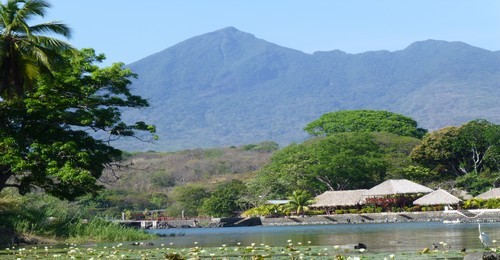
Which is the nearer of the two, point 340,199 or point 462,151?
point 340,199

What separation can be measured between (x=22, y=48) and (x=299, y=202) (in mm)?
36729

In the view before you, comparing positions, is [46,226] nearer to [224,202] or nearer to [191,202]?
[224,202]

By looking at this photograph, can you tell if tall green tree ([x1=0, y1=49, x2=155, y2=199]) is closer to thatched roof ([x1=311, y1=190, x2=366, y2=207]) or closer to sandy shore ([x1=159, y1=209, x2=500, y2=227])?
sandy shore ([x1=159, y1=209, x2=500, y2=227])

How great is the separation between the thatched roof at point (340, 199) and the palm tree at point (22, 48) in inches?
1371

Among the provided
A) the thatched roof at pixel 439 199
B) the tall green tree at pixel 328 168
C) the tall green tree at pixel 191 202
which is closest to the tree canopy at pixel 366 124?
the tall green tree at pixel 328 168

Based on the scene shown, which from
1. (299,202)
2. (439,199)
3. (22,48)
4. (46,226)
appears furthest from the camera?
Result: (299,202)

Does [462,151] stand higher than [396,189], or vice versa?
[462,151]

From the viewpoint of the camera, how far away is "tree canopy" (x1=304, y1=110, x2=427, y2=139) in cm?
8206

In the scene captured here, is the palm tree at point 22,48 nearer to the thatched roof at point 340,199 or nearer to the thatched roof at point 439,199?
the thatched roof at point 439,199

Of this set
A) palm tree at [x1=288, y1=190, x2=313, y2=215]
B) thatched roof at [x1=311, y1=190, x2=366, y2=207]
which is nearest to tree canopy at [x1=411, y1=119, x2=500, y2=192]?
thatched roof at [x1=311, y1=190, x2=366, y2=207]

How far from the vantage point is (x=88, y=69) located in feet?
78.8

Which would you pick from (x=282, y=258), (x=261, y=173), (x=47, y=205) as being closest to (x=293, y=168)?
(x=261, y=173)

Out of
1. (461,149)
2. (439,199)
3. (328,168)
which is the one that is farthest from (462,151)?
(439,199)

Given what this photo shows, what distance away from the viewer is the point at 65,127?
2281 centimetres
